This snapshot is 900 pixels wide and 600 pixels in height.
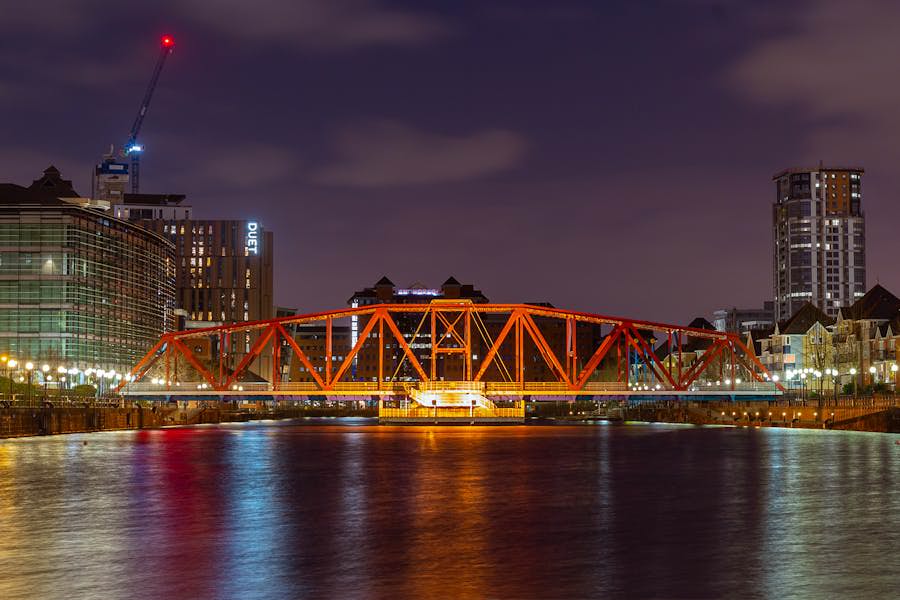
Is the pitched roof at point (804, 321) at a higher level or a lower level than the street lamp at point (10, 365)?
higher

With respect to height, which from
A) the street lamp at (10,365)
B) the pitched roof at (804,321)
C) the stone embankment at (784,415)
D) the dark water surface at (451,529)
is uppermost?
the pitched roof at (804,321)

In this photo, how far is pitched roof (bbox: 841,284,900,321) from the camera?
148375mm

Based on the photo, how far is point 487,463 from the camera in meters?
61.8

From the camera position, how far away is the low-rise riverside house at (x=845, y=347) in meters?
140

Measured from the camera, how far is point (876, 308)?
150 m

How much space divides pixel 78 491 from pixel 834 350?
13606 centimetres

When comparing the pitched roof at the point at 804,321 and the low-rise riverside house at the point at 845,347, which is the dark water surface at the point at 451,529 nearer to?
the low-rise riverside house at the point at 845,347

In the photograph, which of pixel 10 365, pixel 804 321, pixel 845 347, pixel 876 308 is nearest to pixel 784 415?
pixel 876 308

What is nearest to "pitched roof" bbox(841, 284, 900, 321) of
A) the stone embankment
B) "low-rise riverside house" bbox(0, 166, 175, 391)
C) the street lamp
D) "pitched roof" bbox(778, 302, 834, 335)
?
"pitched roof" bbox(778, 302, 834, 335)

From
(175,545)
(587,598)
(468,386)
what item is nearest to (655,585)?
(587,598)

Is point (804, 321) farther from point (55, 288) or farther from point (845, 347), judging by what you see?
point (55, 288)

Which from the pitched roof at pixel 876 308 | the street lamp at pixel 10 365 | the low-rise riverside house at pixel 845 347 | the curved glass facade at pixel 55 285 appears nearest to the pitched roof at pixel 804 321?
the low-rise riverside house at pixel 845 347

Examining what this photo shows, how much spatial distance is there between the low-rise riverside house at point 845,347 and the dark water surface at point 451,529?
8592 centimetres

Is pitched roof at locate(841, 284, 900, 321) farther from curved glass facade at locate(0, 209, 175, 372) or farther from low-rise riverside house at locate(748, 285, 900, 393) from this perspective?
curved glass facade at locate(0, 209, 175, 372)
